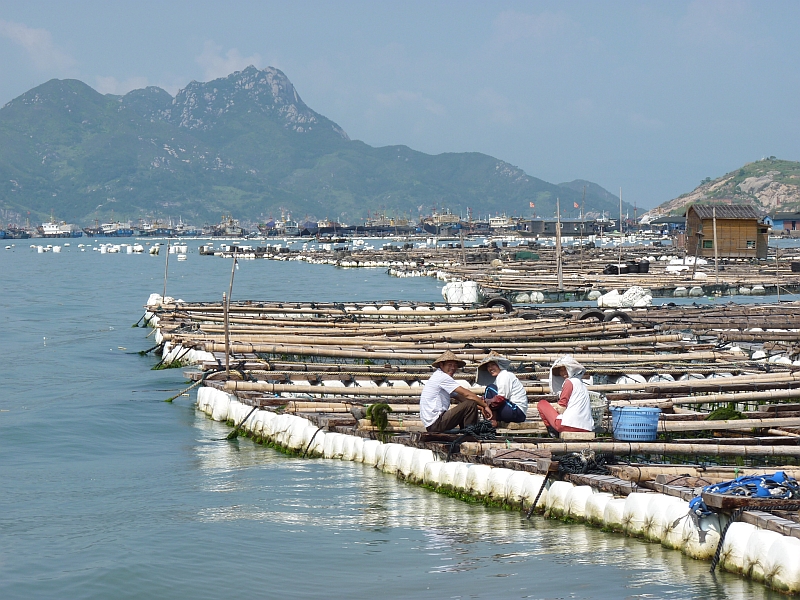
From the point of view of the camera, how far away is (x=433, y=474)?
13.9m

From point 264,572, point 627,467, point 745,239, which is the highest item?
point 745,239

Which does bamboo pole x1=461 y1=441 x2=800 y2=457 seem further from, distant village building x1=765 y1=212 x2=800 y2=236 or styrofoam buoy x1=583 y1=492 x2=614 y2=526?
distant village building x1=765 y1=212 x2=800 y2=236

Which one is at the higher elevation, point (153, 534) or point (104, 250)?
point (104, 250)

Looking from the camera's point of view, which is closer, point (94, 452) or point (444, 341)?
point (94, 452)

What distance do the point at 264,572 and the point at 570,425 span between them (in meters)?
4.68

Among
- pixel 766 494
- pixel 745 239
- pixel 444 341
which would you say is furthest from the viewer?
pixel 745 239

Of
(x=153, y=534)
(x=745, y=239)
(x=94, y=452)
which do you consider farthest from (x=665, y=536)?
(x=745, y=239)

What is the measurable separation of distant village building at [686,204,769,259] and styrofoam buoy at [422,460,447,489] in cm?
5423

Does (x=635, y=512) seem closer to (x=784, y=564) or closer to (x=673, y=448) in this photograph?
(x=784, y=564)

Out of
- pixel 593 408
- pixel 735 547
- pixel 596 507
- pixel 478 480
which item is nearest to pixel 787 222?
pixel 593 408

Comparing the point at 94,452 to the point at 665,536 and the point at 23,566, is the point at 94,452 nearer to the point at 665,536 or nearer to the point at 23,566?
the point at 23,566

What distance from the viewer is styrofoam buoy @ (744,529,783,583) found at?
936 centimetres

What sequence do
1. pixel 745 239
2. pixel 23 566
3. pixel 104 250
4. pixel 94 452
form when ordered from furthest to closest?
pixel 104 250 < pixel 745 239 < pixel 94 452 < pixel 23 566

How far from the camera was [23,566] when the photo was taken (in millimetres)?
11648
